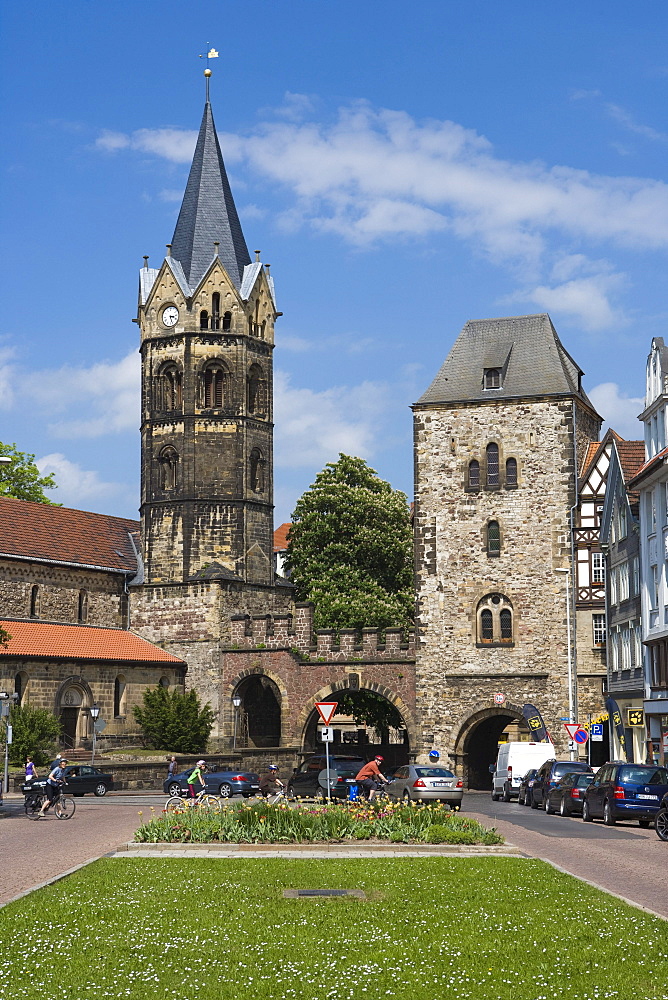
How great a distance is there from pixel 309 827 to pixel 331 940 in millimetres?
10501

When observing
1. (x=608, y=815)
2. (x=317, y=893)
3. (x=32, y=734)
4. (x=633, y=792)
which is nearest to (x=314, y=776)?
(x=608, y=815)

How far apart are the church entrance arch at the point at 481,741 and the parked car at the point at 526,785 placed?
11.9m

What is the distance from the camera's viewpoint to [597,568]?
55.7 meters

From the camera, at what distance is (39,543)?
6188 cm

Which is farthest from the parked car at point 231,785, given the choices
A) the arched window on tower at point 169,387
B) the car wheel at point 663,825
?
the arched window on tower at point 169,387

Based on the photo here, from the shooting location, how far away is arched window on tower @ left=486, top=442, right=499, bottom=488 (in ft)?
186

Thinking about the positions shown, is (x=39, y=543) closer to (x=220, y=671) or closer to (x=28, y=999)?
(x=220, y=671)

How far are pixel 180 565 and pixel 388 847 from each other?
44.2m

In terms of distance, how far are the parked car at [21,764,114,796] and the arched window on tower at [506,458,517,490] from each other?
20630 millimetres

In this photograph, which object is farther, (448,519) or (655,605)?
(448,519)

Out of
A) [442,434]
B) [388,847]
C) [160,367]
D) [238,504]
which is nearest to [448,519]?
[442,434]

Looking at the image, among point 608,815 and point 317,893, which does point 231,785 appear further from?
point 317,893

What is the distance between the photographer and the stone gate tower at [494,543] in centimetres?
5506

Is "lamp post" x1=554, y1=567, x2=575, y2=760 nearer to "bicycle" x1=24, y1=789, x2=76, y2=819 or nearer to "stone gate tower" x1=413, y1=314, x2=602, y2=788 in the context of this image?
"stone gate tower" x1=413, y1=314, x2=602, y2=788
